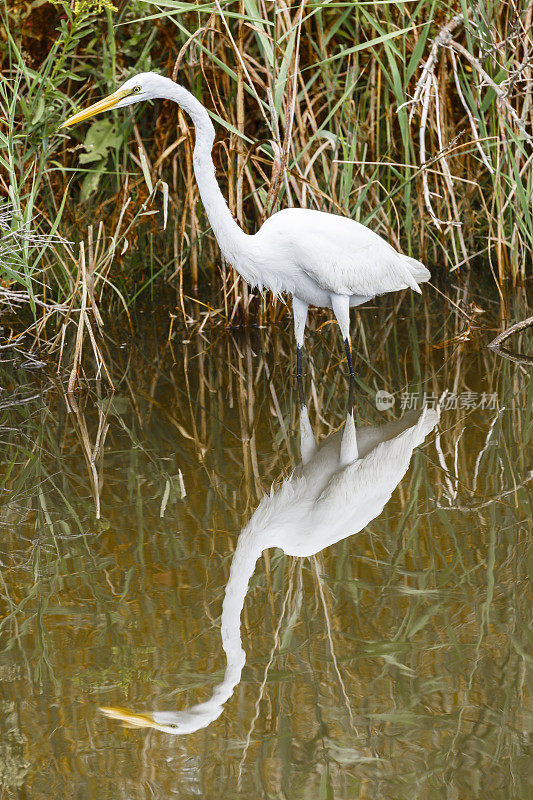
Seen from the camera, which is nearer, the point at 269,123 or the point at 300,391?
the point at 300,391

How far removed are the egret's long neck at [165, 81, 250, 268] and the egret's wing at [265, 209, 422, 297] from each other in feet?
0.55

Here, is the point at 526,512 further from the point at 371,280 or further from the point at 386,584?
the point at 371,280

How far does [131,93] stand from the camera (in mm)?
3545

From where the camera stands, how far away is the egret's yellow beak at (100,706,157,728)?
5.79 ft

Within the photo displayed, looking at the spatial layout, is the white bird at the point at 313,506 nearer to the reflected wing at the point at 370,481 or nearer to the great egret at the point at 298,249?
the reflected wing at the point at 370,481

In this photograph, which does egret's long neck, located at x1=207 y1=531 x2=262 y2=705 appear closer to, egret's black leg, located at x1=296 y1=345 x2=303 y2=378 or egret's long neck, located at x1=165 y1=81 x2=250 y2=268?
egret's black leg, located at x1=296 y1=345 x2=303 y2=378

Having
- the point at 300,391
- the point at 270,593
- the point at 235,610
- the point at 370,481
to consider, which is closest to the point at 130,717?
the point at 235,610

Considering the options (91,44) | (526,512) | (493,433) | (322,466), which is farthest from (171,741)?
(91,44)

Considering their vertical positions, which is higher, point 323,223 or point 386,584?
point 323,223

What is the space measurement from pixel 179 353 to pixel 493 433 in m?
1.85

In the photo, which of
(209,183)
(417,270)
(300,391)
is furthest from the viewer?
(417,270)

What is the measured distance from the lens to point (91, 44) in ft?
16.1

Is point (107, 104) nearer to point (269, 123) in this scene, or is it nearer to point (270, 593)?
point (269, 123)

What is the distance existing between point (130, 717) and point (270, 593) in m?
0.55
